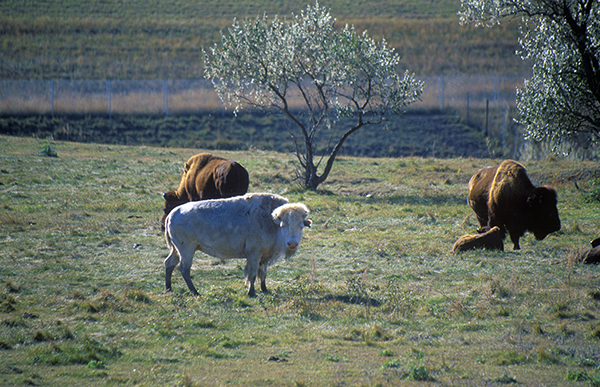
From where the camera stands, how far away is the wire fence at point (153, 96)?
34.4m

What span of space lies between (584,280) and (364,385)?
510 cm

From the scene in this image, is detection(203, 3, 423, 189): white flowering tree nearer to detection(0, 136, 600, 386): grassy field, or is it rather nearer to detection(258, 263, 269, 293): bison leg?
detection(0, 136, 600, 386): grassy field

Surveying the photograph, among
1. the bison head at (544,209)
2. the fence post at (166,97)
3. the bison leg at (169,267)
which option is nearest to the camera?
the bison leg at (169,267)

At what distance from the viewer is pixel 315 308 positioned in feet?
26.0

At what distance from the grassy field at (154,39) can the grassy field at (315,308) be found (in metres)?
29.6

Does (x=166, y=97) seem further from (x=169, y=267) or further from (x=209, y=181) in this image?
(x=169, y=267)

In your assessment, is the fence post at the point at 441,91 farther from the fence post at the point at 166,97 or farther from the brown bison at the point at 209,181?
the brown bison at the point at 209,181

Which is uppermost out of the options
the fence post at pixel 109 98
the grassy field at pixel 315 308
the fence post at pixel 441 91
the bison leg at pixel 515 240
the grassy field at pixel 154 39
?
the grassy field at pixel 154 39

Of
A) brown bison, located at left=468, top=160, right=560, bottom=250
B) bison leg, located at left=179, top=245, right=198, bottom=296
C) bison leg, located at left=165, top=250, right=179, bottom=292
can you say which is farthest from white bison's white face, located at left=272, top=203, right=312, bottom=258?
brown bison, located at left=468, top=160, right=560, bottom=250

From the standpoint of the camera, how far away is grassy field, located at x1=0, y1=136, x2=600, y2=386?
19.3ft

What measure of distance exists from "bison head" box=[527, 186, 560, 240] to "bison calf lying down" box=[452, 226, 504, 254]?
37.0 inches

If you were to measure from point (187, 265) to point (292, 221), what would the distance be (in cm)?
189

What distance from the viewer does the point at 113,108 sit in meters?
36.2

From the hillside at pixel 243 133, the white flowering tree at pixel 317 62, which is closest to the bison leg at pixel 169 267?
the white flowering tree at pixel 317 62
